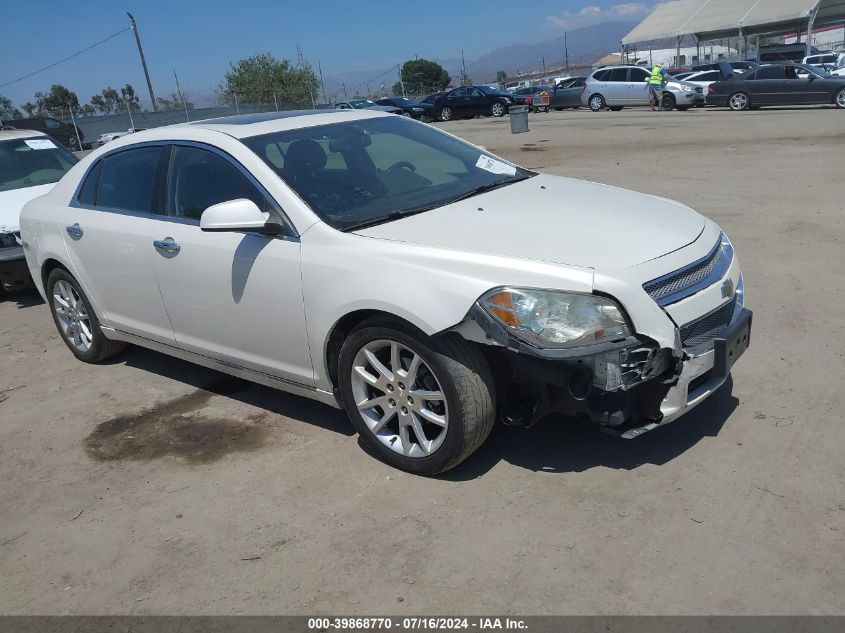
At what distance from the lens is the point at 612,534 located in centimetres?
307

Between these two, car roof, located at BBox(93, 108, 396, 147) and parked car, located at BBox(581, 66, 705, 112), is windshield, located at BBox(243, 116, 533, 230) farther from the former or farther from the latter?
parked car, located at BBox(581, 66, 705, 112)

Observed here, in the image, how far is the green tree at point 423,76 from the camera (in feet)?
278

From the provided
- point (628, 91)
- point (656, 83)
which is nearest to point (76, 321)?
point (656, 83)

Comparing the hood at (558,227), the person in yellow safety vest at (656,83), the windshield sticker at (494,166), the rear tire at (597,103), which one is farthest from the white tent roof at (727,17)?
the hood at (558,227)

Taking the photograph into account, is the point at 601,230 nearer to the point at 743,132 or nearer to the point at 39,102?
the point at 743,132

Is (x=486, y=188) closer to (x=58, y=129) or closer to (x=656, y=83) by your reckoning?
(x=656, y=83)

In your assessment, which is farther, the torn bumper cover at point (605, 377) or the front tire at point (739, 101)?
the front tire at point (739, 101)

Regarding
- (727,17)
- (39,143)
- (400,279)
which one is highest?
(727,17)

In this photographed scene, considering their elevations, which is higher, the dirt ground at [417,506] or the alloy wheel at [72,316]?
the alloy wheel at [72,316]

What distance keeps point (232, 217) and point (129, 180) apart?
159cm

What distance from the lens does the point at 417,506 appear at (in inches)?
135

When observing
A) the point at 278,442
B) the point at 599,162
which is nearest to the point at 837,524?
the point at 278,442

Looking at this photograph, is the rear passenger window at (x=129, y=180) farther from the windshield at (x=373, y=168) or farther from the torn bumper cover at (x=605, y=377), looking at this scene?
the torn bumper cover at (x=605, y=377)

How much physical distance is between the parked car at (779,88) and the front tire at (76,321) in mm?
23134
